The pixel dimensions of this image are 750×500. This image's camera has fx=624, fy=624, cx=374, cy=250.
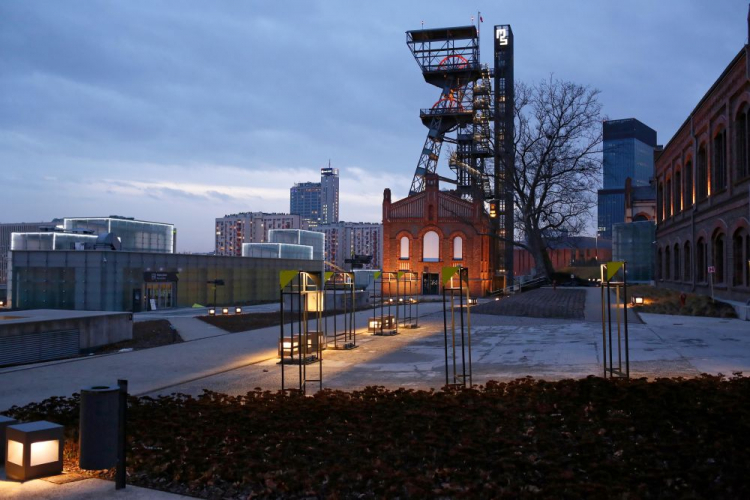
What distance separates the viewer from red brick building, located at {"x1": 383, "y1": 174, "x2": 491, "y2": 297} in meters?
66.7

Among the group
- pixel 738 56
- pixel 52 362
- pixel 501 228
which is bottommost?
pixel 52 362

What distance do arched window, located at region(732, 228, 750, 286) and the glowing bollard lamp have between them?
29805 mm

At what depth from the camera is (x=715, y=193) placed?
33.4 meters

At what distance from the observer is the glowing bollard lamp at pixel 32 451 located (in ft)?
20.8

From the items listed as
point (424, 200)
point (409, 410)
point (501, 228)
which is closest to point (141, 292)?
point (424, 200)

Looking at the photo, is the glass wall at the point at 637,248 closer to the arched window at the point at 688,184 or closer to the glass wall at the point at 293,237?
the arched window at the point at 688,184

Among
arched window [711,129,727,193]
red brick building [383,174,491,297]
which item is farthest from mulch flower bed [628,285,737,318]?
red brick building [383,174,491,297]

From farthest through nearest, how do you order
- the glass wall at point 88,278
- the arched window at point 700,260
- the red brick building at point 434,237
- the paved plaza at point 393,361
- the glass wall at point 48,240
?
the red brick building at point 434,237, the glass wall at point 48,240, the glass wall at point 88,278, the arched window at point 700,260, the paved plaza at point 393,361

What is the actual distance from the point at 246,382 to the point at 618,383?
732cm

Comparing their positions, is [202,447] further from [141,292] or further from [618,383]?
[141,292]

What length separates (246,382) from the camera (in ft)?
43.1

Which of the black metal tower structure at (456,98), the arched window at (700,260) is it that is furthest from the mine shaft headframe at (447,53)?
the arched window at (700,260)

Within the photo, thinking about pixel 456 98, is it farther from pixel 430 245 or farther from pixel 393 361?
pixel 393 361

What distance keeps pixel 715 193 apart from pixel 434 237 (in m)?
36.7
